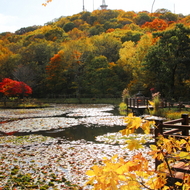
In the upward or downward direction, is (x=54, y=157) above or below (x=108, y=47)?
below

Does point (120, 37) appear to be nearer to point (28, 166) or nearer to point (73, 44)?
point (73, 44)

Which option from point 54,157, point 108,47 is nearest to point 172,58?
point 54,157

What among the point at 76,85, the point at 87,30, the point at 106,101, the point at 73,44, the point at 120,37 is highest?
the point at 87,30

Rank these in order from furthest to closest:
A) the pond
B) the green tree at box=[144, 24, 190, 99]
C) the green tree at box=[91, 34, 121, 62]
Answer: the green tree at box=[91, 34, 121, 62]
the green tree at box=[144, 24, 190, 99]
the pond

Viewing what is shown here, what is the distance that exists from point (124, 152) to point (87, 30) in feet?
233

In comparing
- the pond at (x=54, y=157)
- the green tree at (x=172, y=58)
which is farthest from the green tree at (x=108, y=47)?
the pond at (x=54, y=157)

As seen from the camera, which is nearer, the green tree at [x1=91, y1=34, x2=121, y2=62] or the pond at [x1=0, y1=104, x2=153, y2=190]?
the pond at [x1=0, y1=104, x2=153, y2=190]

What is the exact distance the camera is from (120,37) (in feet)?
180

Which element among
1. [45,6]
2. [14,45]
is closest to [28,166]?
[45,6]

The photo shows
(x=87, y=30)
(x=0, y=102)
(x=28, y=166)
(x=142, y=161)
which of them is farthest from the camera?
(x=87, y=30)

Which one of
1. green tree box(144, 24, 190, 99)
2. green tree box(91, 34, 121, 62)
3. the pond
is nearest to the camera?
the pond

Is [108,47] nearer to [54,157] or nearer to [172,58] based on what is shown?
[172,58]

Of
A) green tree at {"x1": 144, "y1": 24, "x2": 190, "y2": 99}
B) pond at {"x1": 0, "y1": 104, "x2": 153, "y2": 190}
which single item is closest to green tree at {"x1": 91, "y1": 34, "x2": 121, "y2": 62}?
green tree at {"x1": 144, "y1": 24, "x2": 190, "y2": 99}

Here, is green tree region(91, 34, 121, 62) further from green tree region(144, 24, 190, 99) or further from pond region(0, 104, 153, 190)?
pond region(0, 104, 153, 190)
